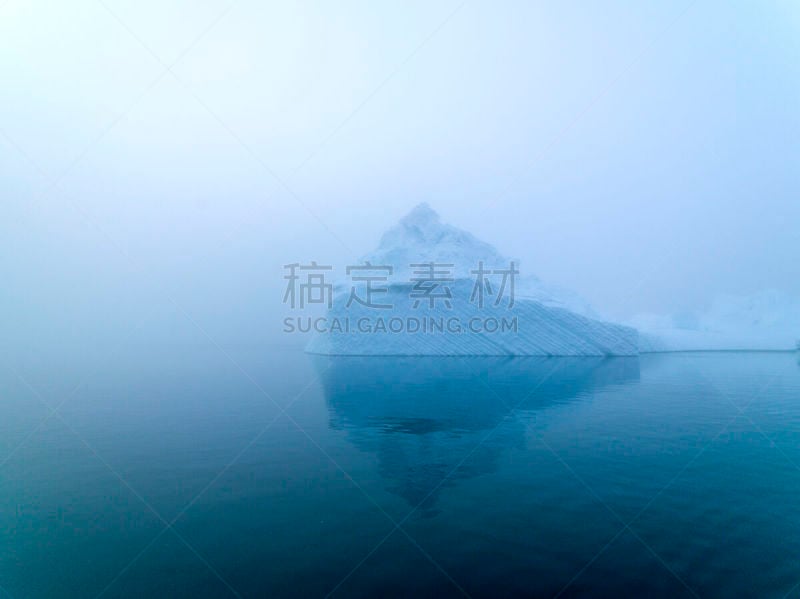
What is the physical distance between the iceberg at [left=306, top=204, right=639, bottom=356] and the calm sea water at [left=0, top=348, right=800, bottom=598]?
13.5 m

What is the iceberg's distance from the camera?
82.4 ft

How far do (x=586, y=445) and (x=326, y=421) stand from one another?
17.2 ft

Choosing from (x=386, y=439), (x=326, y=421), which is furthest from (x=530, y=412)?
(x=326, y=421)

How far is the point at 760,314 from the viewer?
36.5 meters

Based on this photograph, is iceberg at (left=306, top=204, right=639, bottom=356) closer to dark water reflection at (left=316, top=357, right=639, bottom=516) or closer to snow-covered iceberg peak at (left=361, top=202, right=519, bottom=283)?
snow-covered iceberg peak at (left=361, top=202, right=519, bottom=283)

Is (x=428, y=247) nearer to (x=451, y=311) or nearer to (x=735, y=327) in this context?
(x=451, y=311)

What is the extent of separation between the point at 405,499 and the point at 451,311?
20.7 metres

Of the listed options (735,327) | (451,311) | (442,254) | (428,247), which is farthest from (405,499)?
(735,327)

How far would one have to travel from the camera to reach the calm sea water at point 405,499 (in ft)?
12.7

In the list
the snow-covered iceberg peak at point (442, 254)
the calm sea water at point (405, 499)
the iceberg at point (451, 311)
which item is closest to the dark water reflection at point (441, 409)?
the calm sea water at point (405, 499)

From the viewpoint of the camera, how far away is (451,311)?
25.9 m

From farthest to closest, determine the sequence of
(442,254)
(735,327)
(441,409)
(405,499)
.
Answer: (735,327) → (442,254) → (441,409) → (405,499)

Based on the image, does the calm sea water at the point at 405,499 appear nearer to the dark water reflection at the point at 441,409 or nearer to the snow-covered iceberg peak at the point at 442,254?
the dark water reflection at the point at 441,409

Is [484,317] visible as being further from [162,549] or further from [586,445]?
[162,549]
